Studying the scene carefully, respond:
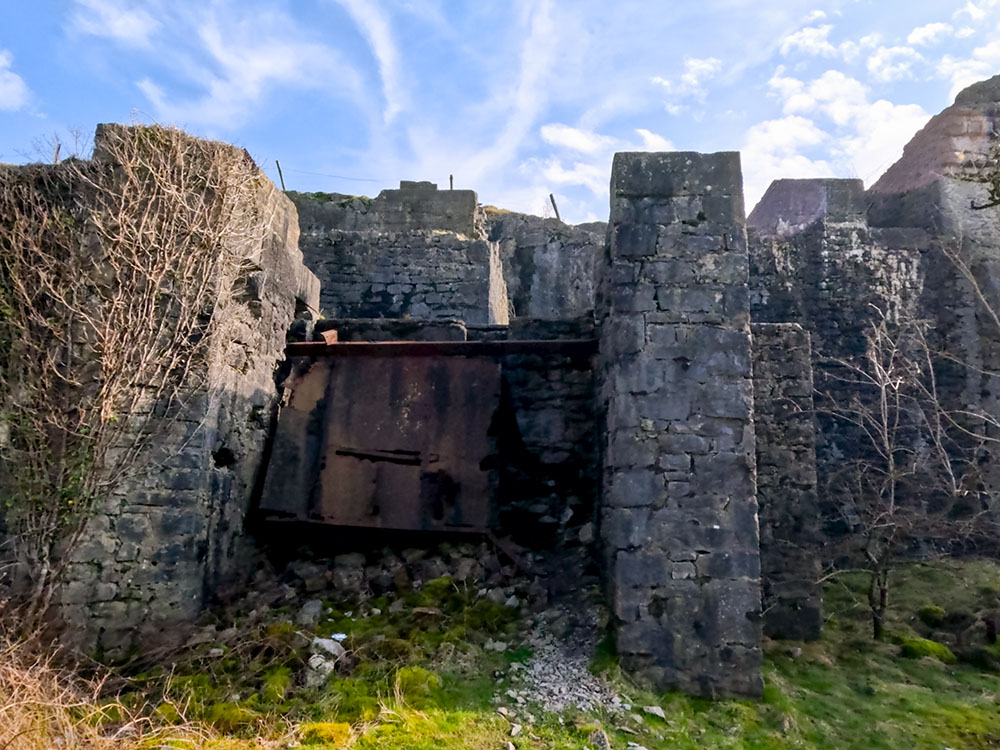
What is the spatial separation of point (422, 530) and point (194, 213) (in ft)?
9.59

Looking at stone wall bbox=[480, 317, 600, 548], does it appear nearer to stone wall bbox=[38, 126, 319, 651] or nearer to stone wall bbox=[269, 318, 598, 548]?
stone wall bbox=[269, 318, 598, 548]

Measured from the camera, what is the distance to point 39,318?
15.2 ft

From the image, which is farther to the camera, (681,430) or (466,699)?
(681,430)

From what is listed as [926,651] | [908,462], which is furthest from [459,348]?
[908,462]

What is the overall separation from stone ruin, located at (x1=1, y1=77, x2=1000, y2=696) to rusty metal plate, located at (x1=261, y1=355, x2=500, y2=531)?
17mm

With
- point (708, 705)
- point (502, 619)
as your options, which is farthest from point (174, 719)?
point (708, 705)

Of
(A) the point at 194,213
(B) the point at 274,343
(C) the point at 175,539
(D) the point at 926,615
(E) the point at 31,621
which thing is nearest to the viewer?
(E) the point at 31,621

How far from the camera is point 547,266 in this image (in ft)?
47.3

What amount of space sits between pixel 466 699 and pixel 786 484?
3.77m

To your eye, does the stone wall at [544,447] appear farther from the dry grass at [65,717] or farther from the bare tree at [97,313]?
the dry grass at [65,717]

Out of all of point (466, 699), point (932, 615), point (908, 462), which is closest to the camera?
point (466, 699)

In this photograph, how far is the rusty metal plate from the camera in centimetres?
529

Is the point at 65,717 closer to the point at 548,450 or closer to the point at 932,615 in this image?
the point at 548,450

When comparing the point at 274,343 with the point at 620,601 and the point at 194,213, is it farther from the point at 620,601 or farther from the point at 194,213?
the point at 620,601
